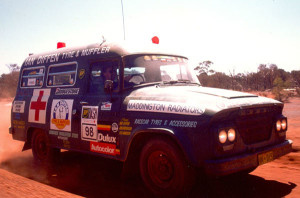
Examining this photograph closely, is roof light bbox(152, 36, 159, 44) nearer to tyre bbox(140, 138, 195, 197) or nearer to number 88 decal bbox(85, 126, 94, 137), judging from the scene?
number 88 decal bbox(85, 126, 94, 137)

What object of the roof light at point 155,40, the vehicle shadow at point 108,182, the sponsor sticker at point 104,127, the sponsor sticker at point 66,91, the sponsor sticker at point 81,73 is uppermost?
the roof light at point 155,40

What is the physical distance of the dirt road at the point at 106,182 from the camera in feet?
12.9

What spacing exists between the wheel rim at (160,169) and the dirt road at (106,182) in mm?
412

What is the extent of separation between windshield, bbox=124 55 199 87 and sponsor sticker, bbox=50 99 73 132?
4.48ft

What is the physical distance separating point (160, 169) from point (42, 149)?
3353 mm

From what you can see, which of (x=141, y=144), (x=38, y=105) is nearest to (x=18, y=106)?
(x=38, y=105)

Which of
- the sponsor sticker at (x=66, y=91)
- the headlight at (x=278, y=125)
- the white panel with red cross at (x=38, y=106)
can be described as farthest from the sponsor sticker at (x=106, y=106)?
the headlight at (x=278, y=125)

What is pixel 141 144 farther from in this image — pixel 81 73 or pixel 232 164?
pixel 81 73

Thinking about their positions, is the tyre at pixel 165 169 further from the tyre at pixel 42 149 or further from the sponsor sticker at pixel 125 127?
the tyre at pixel 42 149

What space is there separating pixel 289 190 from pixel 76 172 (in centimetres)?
370

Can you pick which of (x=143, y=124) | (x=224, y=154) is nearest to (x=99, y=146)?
(x=143, y=124)

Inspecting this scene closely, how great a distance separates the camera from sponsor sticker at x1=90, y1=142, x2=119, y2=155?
421 centimetres

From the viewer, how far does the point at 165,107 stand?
3604 millimetres

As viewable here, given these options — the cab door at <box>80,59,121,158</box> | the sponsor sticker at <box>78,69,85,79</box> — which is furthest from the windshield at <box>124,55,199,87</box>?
the sponsor sticker at <box>78,69,85,79</box>
